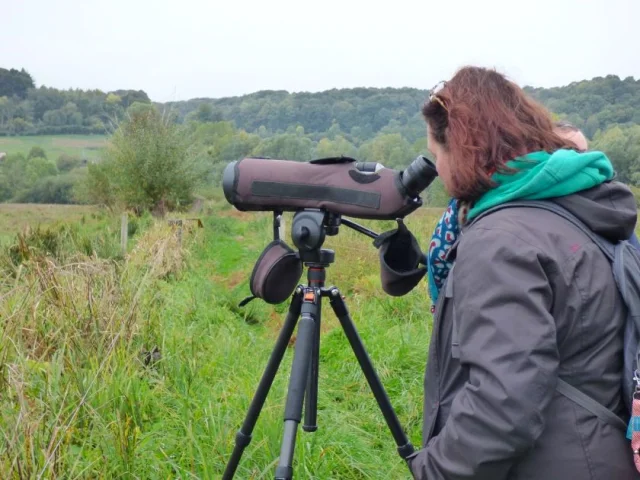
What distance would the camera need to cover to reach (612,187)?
4.40 feet

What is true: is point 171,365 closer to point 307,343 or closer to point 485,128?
point 307,343

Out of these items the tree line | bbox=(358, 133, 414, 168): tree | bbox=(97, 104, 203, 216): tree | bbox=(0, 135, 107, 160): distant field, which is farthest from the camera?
bbox=(0, 135, 107, 160): distant field

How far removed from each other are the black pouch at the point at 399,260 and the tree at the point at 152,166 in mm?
19124

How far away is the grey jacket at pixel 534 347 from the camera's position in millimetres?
1164

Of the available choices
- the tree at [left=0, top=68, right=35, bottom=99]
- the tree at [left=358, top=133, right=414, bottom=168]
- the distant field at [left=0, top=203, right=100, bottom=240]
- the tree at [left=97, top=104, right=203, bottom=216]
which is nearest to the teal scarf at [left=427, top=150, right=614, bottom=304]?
the distant field at [left=0, top=203, right=100, bottom=240]

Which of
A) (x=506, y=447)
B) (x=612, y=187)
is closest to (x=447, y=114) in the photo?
Result: (x=612, y=187)

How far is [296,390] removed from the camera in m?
1.74

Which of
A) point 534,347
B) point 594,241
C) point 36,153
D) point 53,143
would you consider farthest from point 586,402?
point 53,143

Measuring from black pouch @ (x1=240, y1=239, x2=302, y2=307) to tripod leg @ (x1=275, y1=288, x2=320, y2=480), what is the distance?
0.17 m

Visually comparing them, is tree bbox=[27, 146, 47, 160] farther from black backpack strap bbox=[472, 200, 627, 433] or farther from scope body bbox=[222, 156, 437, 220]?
black backpack strap bbox=[472, 200, 627, 433]

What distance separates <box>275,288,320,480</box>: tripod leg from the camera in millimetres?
1686

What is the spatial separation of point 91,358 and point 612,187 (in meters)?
2.51

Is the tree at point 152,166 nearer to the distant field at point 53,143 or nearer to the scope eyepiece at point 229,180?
the distant field at point 53,143

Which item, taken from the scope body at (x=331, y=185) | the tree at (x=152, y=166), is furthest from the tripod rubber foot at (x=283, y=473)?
the tree at (x=152, y=166)
